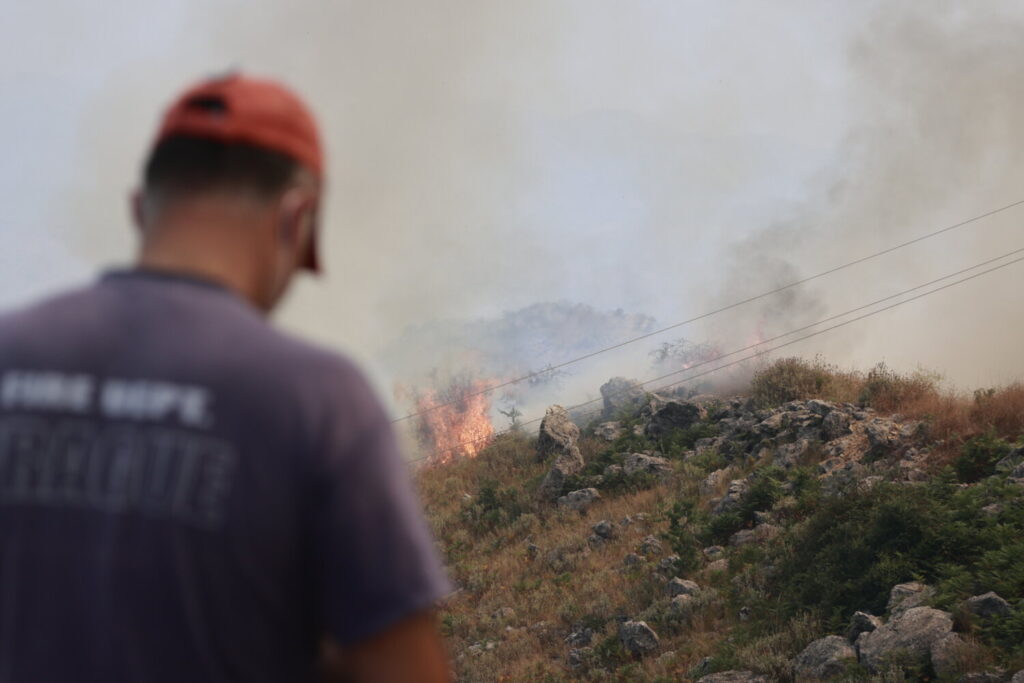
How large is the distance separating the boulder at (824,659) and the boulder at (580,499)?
→ 1099cm

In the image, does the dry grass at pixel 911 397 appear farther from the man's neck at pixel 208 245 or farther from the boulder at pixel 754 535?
the man's neck at pixel 208 245

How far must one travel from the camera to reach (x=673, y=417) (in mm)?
25688

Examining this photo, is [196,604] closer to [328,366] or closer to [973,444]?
[328,366]

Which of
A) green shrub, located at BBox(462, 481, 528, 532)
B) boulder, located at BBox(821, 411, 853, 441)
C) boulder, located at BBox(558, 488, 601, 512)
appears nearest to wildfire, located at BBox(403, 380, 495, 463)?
green shrub, located at BBox(462, 481, 528, 532)

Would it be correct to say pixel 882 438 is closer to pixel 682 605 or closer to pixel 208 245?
pixel 682 605

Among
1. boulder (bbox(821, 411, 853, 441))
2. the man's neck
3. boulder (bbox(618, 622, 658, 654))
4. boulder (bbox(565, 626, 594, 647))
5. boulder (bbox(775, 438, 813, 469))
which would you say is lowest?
boulder (bbox(565, 626, 594, 647))

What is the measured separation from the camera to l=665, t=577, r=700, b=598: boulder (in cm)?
1526

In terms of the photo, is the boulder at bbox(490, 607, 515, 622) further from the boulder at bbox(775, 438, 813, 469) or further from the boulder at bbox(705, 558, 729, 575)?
the boulder at bbox(775, 438, 813, 469)

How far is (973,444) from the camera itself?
52.2 feet

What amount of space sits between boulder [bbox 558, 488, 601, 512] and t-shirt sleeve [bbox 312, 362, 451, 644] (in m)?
21.7

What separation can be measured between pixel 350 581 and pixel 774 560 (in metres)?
14.9

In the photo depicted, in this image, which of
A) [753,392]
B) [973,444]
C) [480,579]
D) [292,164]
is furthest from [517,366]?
[292,164]

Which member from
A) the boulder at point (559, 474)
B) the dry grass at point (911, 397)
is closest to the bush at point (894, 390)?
the dry grass at point (911, 397)

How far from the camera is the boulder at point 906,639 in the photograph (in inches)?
403
